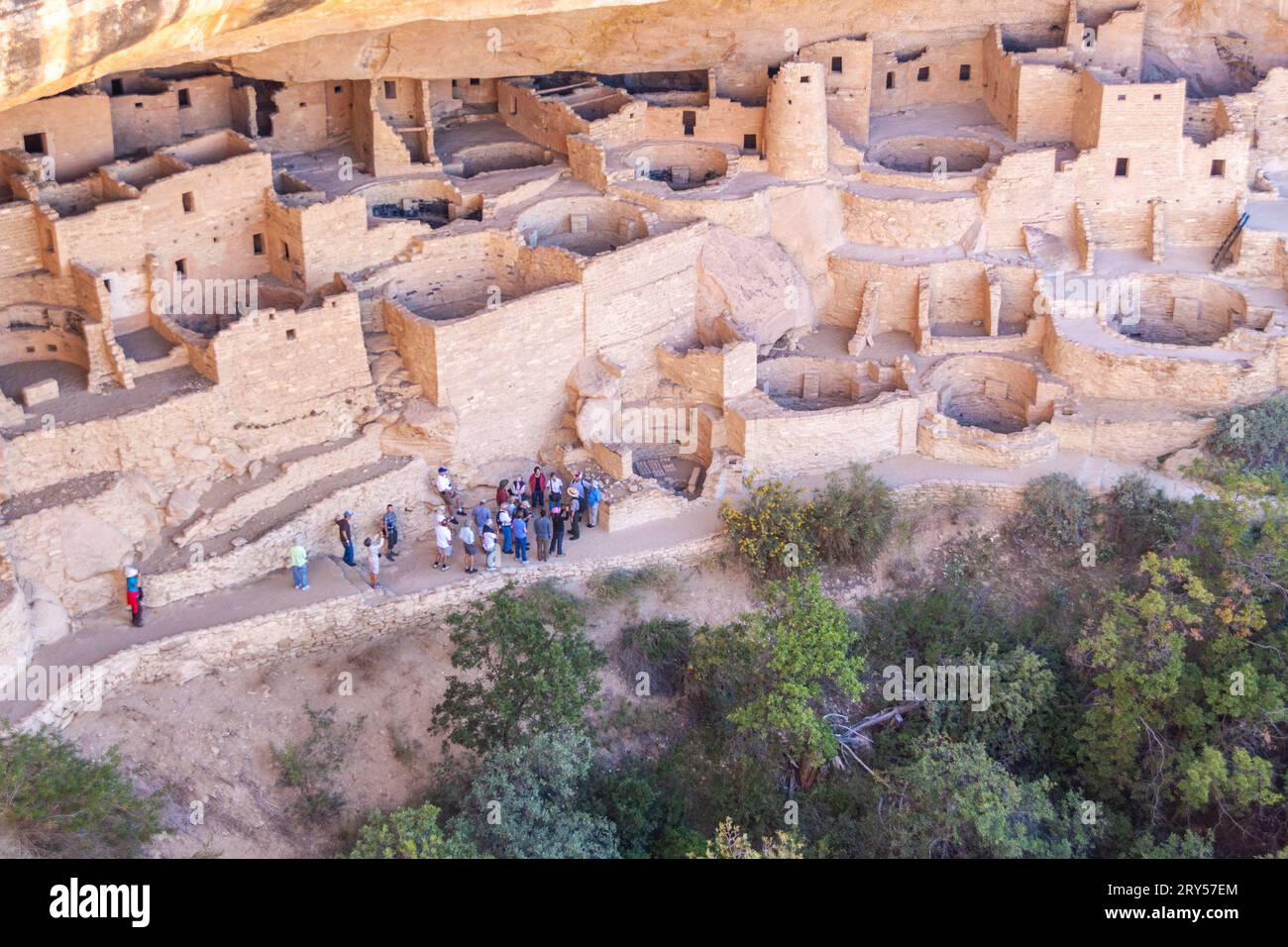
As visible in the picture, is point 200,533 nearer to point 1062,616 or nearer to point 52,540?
point 52,540

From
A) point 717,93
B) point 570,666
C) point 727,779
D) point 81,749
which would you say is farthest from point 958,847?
point 717,93

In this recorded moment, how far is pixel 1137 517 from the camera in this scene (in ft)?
61.1

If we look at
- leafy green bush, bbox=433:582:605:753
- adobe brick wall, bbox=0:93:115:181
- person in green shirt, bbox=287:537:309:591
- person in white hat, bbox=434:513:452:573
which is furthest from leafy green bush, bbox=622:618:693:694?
adobe brick wall, bbox=0:93:115:181

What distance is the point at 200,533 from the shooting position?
54.1 feet

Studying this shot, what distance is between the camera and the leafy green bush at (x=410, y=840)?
1331 centimetres

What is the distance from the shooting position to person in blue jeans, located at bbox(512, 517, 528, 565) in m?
17.3

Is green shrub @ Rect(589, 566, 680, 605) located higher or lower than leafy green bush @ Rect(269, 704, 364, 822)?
higher

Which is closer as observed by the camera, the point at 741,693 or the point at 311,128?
the point at 741,693

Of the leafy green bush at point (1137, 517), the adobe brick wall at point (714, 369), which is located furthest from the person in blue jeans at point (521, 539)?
the leafy green bush at point (1137, 517)

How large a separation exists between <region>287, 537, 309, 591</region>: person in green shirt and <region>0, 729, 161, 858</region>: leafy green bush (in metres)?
2.85

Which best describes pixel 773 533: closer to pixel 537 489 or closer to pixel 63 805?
pixel 537 489

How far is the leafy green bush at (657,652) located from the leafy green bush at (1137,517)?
500 centimetres

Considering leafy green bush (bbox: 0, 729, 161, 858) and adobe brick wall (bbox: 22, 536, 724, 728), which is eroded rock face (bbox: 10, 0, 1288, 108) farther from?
leafy green bush (bbox: 0, 729, 161, 858)

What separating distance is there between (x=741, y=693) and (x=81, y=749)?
6.11 metres
